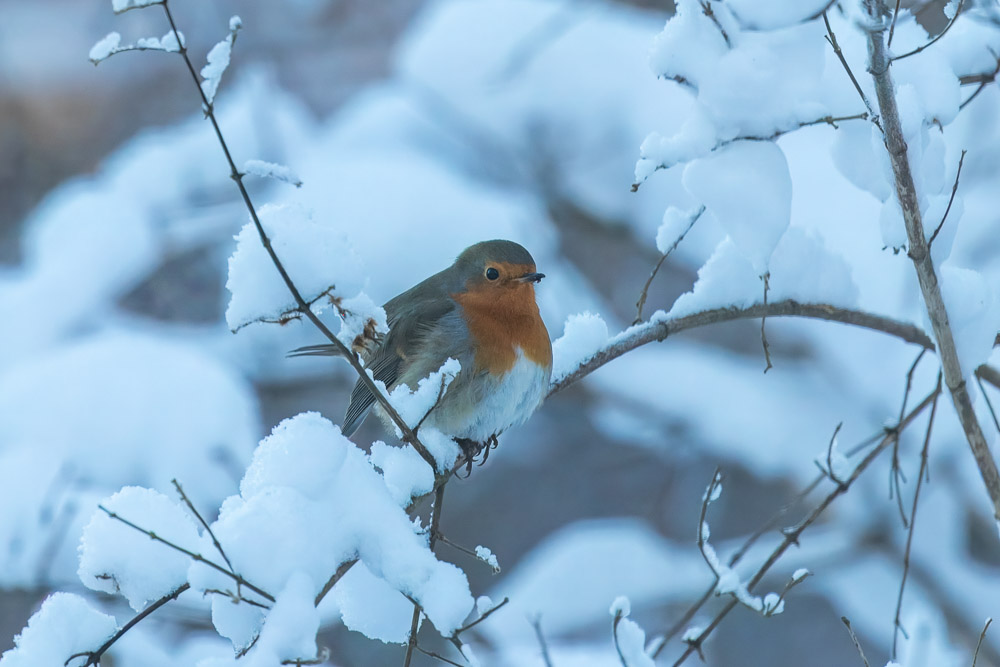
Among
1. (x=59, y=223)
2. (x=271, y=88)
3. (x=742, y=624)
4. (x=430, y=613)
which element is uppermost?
(x=271, y=88)

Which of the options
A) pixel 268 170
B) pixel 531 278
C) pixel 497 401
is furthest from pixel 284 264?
pixel 531 278

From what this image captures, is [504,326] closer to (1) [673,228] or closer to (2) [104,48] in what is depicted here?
(1) [673,228]

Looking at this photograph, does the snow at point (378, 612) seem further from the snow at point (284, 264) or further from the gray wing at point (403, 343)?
the gray wing at point (403, 343)

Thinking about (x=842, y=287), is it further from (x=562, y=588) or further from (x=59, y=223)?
(x=59, y=223)

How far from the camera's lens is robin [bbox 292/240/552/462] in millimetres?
2393

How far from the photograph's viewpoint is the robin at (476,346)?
239cm

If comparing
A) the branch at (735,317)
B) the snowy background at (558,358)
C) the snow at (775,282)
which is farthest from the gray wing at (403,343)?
the snow at (775,282)

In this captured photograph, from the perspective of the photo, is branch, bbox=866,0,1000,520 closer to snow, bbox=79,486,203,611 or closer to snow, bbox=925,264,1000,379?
snow, bbox=925,264,1000,379

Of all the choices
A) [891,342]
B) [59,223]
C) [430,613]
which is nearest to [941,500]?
[891,342]

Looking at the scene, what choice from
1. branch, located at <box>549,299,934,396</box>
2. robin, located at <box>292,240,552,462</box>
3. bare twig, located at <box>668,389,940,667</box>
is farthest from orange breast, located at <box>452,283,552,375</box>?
bare twig, located at <box>668,389,940,667</box>

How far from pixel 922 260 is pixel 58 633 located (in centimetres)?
151

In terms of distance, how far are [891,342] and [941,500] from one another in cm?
88

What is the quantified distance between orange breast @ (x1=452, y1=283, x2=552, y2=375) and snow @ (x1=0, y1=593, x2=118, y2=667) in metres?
1.30

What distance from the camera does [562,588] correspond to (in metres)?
4.87
